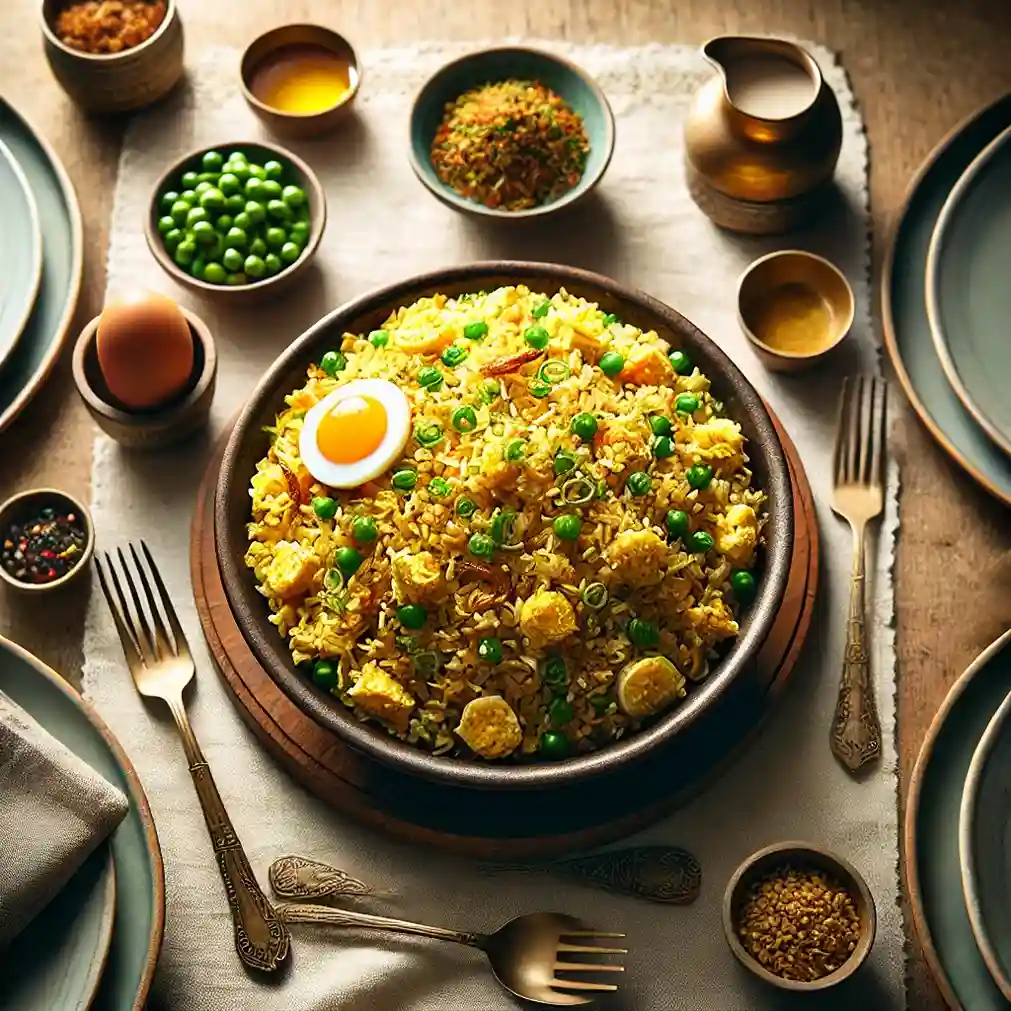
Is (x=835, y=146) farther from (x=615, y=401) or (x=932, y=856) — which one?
(x=932, y=856)

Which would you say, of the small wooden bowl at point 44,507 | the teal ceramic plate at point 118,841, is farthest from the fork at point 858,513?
the small wooden bowl at point 44,507

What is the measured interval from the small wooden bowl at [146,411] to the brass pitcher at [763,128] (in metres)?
1.84

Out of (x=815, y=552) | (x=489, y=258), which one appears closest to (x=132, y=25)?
(x=489, y=258)

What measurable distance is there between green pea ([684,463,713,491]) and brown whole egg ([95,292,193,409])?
5.32ft

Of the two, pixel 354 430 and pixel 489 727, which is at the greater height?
pixel 354 430

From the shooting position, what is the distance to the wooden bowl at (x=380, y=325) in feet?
11.2

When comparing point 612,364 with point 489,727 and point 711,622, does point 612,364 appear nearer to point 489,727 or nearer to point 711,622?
point 711,622

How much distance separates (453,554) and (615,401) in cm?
67

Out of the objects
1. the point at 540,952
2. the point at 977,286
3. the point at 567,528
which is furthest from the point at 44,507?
the point at 977,286

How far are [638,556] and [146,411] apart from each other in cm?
170

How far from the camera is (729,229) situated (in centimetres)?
462

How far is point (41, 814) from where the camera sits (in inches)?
137

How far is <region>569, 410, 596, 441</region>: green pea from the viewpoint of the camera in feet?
11.7

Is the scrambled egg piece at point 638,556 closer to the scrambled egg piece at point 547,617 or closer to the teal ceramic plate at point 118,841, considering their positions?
the scrambled egg piece at point 547,617
